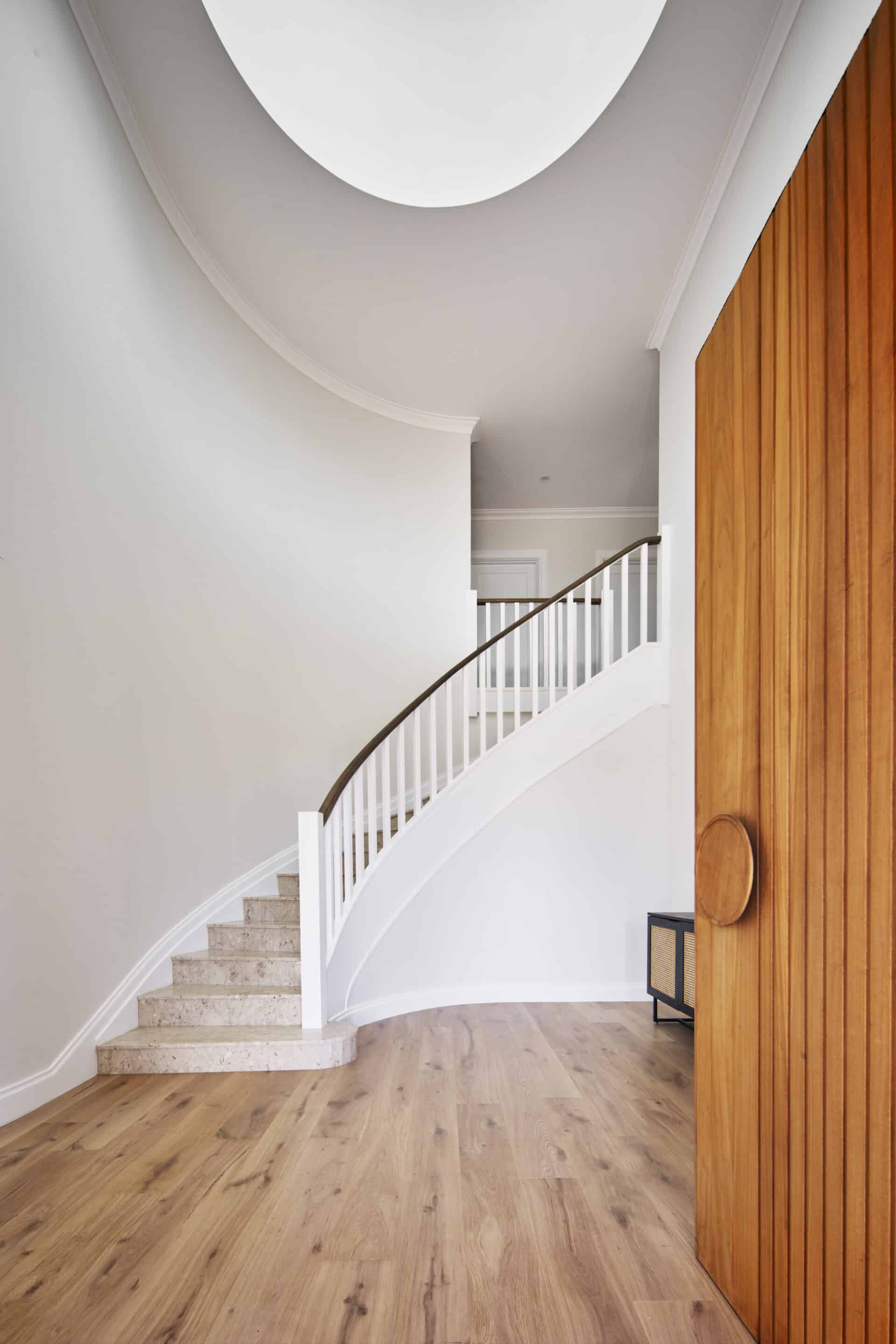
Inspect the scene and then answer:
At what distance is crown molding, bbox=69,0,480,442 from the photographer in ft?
10.3

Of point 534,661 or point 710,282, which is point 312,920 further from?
point 710,282

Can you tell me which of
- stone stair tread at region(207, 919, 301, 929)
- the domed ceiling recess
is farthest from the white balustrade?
the domed ceiling recess

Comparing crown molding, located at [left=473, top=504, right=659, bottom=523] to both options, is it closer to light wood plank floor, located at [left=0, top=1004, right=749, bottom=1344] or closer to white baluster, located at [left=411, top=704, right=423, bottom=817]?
white baluster, located at [left=411, top=704, right=423, bottom=817]

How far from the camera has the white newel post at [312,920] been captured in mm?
3275

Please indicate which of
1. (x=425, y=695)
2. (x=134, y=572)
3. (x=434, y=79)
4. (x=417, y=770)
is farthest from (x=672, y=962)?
(x=434, y=79)

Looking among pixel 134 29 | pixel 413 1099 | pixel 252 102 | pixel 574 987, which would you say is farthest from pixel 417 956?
pixel 134 29

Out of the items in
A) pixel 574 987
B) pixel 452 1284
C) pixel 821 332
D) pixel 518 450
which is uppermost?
pixel 518 450

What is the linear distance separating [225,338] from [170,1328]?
4.58 m

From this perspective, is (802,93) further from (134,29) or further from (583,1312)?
(583,1312)

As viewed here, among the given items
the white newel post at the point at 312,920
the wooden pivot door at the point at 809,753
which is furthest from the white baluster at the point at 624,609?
the wooden pivot door at the point at 809,753

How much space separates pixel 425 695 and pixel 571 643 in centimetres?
108

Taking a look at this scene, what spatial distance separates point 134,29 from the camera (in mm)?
2982

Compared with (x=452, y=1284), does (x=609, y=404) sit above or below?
above

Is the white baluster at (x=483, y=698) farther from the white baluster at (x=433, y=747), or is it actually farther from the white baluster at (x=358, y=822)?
the white baluster at (x=358, y=822)
